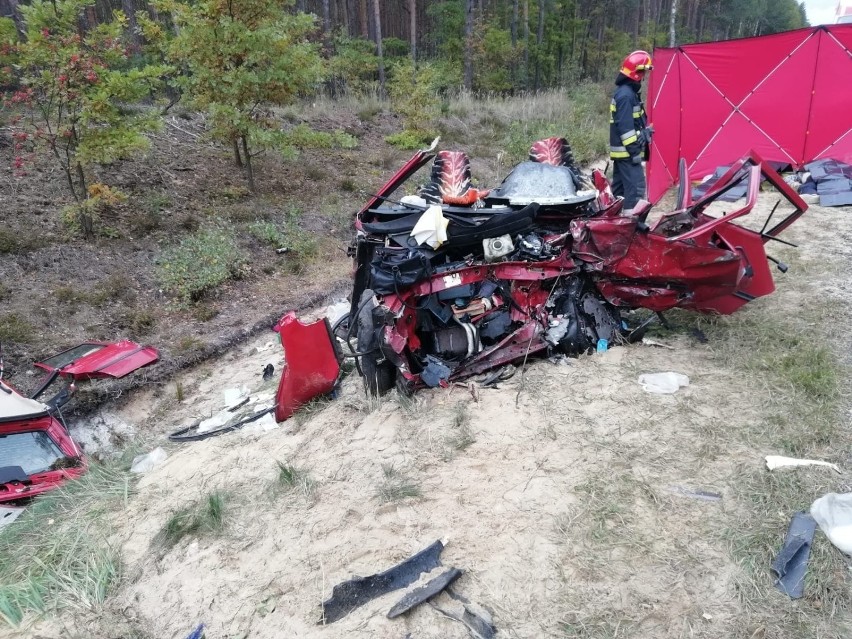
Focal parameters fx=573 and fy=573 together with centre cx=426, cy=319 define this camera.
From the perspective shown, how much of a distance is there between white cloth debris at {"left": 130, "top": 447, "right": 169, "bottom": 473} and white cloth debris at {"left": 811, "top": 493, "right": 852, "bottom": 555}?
4254 millimetres

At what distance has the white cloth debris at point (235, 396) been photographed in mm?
5301

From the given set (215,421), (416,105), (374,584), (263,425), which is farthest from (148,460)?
(416,105)

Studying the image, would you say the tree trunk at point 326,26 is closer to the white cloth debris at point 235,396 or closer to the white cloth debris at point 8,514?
the white cloth debris at point 235,396

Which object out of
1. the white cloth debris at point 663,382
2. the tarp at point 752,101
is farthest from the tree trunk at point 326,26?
the white cloth debris at point 663,382

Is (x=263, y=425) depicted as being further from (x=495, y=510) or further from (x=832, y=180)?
(x=832, y=180)

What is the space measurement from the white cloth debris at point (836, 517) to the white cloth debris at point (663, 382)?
3.73 ft

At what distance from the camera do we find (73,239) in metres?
7.41

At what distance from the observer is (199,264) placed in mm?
7586

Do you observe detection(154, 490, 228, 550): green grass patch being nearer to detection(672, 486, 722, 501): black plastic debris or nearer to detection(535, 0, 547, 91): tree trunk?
detection(672, 486, 722, 501): black plastic debris

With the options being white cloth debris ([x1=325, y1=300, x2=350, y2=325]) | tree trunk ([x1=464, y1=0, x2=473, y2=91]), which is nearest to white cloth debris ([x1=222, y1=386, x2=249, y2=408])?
white cloth debris ([x1=325, y1=300, x2=350, y2=325])

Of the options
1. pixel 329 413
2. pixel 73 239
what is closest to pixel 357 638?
pixel 329 413

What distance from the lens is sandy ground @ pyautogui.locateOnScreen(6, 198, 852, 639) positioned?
2.46m

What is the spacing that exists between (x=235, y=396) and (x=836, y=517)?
4682 millimetres

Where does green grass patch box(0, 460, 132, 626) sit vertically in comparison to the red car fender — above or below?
below
